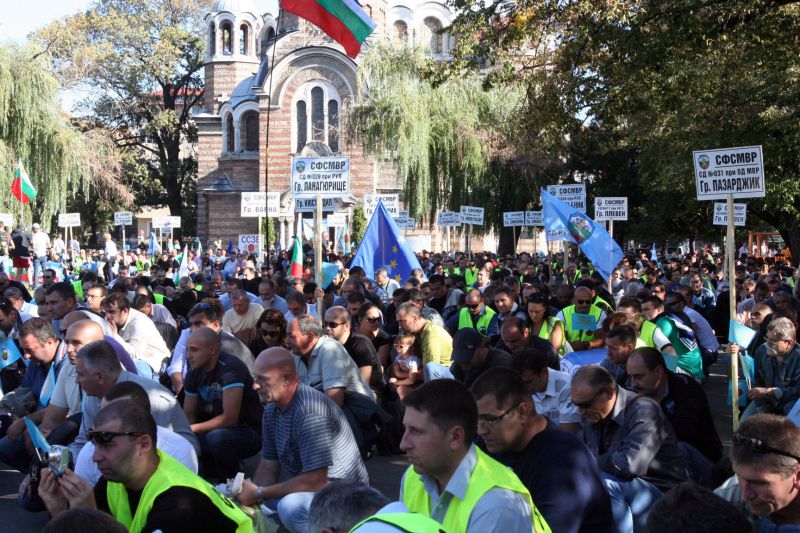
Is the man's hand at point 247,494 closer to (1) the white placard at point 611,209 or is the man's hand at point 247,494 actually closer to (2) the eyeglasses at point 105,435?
(2) the eyeglasses at point 105,435

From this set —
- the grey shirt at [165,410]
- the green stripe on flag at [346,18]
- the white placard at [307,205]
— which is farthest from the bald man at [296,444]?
the white placard at [307,205]

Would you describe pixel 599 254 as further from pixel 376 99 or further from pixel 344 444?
pixel 376 99

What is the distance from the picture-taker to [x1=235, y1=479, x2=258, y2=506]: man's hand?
5113mm

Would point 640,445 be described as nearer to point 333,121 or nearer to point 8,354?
point 8,354

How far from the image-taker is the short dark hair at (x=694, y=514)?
278cm

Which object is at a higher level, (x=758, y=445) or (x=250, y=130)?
(x=250, y=130)

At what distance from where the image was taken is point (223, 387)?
24.1 ft

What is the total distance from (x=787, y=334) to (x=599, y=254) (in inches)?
284

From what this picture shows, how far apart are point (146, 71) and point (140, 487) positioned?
5906cm

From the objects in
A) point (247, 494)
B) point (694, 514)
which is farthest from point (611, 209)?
point (694, 514)

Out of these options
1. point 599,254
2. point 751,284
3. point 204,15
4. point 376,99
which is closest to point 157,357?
point 599,254

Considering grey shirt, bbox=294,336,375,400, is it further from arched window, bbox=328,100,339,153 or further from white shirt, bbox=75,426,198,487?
arched window, bbox=328,100,339,153

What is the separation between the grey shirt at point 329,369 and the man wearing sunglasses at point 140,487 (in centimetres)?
340

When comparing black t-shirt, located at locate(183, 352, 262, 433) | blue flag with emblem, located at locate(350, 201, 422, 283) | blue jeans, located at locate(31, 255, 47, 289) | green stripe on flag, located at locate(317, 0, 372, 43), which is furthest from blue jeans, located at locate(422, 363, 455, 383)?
blue jeans, located at locate(31, 255, 47, 289)
